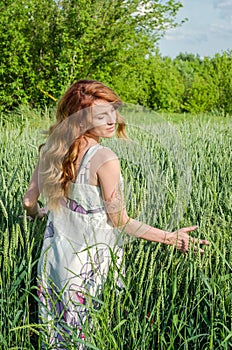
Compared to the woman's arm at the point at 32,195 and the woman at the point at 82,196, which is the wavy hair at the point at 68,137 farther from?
the woman's arm at the point at 32,195

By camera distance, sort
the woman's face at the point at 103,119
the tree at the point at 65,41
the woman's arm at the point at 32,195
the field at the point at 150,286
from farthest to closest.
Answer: the tree at the point at 65,41 < the woman's arm at the point at 32,195 < the woman's face at the point at 103,119 < the field at the point at 150,286

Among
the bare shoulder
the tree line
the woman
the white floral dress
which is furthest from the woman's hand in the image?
the tree line

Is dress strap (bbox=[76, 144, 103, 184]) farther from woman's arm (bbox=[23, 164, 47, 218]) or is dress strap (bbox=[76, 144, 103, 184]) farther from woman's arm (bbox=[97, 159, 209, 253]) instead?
woman's arm (bbox=[23, 164, 47, 218])

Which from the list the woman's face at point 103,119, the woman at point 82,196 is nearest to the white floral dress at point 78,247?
the woman at point 82,196

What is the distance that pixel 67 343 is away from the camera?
1.65 m

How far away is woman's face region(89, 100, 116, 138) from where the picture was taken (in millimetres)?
1747

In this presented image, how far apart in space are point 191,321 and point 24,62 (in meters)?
7.86

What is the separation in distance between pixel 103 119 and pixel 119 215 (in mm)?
315

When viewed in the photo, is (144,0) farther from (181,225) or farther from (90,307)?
(90,307)

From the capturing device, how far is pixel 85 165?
1.74m

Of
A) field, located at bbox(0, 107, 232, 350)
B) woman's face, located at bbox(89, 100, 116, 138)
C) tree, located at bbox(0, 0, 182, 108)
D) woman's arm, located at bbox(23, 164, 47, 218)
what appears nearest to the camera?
field, located at bbox(0, 107, 232, 350)

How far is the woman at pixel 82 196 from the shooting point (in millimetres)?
1738

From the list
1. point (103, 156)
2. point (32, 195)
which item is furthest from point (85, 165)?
point (32, 195)

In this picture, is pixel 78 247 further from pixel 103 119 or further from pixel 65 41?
pixel 65 41
